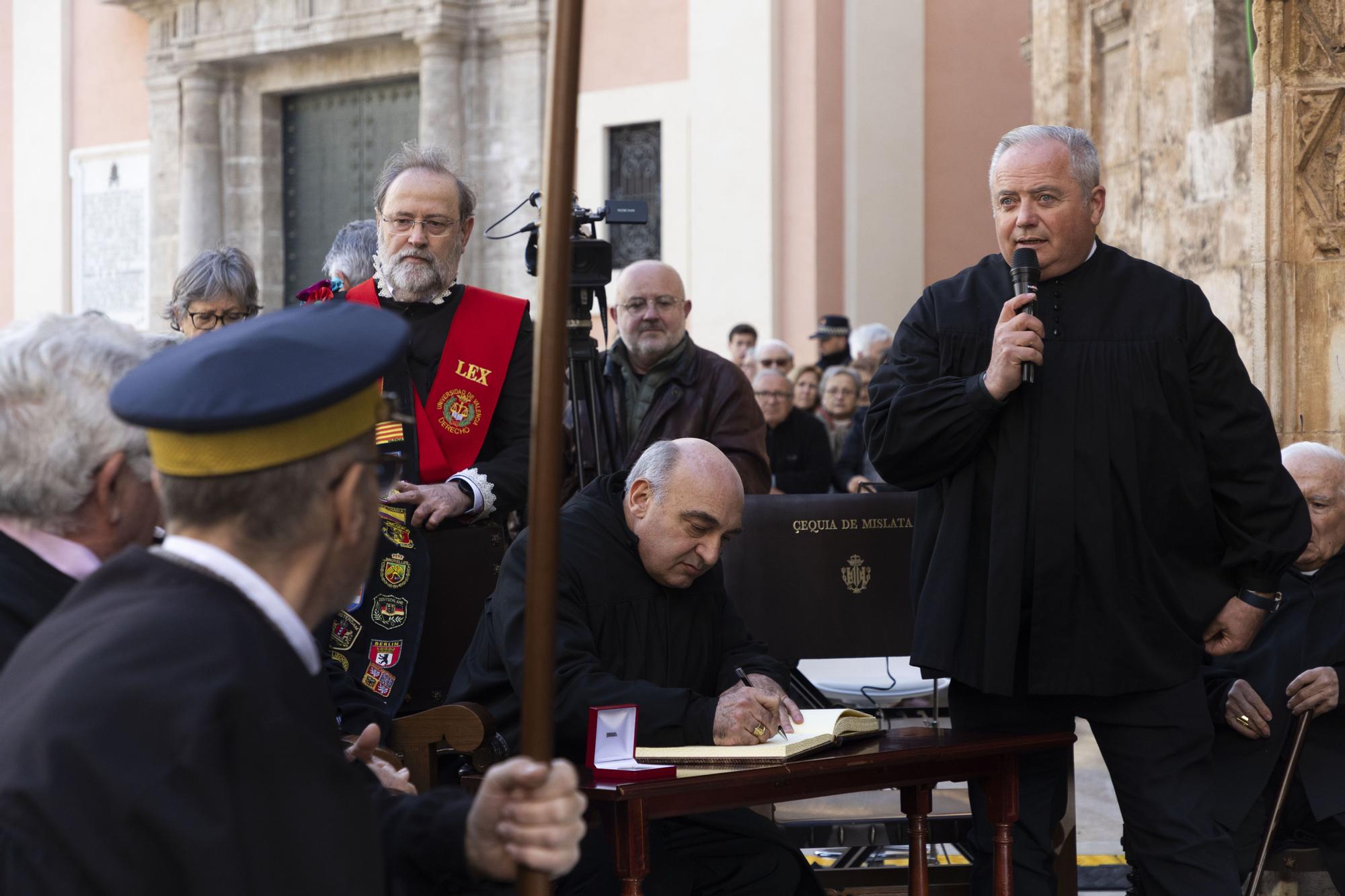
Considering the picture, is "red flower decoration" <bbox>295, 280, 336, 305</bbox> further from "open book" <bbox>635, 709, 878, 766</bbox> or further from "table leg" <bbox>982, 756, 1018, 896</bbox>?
"table leg" <bbox>982, 756, 1018, 896</bbox>

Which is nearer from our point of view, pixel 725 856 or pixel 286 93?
pixel 725 856

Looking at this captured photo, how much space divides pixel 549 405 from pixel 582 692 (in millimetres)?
2083

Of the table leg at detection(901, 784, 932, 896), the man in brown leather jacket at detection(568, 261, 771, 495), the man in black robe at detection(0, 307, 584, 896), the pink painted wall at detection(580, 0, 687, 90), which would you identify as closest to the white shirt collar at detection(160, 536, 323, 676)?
the man in black robe at detection(0, 307, 584, 896)

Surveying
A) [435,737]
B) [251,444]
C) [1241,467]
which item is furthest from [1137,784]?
[251,444]

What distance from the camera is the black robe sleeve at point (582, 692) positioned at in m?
3.83

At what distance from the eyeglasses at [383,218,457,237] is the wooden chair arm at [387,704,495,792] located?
1403 mm

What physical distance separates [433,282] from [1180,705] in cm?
224

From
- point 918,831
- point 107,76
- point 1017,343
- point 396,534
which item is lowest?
point 918,831

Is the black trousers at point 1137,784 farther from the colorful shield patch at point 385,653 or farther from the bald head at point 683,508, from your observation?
the colorful shield patch at point 385,653

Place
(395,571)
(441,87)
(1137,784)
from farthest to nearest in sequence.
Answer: (441,87) < (395,571) < (1137,784)

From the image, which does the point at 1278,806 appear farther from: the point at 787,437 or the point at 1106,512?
the point at 787,437

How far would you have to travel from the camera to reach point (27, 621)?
2373 millimetres

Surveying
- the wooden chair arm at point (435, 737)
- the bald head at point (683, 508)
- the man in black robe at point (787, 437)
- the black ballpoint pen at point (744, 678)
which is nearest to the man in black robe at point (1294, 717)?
the black ballpoint pen at point (744, 678)

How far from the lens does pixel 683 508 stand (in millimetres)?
4203
